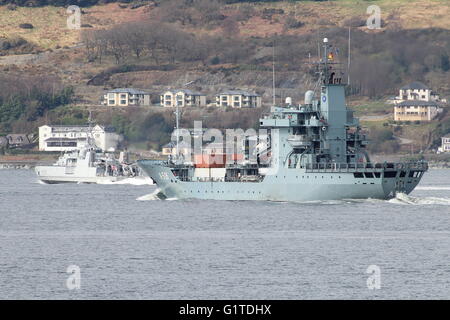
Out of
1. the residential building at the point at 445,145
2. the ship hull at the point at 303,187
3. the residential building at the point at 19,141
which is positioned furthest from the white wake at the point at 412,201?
the residential building at the point at 19,141

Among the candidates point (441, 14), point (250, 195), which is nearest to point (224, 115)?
point (441, 14)

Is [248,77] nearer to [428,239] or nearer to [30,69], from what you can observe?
[30,69]

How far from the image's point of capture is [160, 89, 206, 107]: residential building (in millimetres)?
169000

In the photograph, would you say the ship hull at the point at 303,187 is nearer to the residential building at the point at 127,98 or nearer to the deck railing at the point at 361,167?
the deck railing at the point at 361,167

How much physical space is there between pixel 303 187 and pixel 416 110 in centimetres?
10035

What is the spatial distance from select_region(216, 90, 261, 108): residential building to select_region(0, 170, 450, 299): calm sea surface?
92.7 meters

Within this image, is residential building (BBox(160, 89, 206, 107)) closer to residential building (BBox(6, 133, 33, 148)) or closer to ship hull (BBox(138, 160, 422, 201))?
residential building (BBox(6, 133, 33, 148))

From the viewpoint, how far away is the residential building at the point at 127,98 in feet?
574

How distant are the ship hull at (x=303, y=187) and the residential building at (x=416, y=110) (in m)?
94.0

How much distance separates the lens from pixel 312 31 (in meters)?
188

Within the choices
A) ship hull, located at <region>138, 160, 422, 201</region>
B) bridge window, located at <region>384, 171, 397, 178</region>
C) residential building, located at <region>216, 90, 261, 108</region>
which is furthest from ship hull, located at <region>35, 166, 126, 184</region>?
residential building, located at <region>216, 90, 261, 108</region>

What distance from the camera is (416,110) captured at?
168375 mm

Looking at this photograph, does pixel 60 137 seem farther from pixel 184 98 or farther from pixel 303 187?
pixel 303 187

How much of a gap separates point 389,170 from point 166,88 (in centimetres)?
11570
